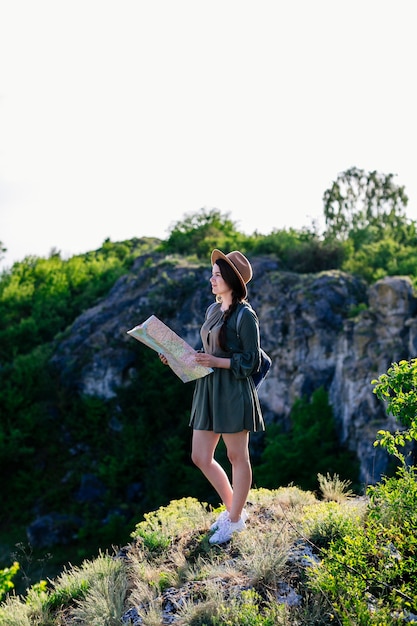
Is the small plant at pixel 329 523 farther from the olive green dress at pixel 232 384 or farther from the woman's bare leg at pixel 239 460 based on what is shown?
the olive green dress at pixel 232 384

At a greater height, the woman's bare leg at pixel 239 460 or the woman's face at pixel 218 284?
the woman's face at pixel 218 284

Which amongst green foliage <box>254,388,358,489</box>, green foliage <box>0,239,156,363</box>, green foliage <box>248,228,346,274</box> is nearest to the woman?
green foliage <box>254,388,358,489</box>

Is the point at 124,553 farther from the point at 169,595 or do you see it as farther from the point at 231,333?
the point at 231,333

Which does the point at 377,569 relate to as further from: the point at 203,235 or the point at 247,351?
the point at 203,235

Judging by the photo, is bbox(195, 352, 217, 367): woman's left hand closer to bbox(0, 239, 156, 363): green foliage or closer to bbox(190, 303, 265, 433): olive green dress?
bbox(190, 303, 265, 433): olive green dress

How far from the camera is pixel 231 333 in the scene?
4.86 meters

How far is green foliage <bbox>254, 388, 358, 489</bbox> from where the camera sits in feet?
60.4

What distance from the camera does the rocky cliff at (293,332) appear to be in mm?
18250

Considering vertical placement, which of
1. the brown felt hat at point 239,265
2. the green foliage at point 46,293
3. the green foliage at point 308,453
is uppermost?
the green foliage at point 46,293

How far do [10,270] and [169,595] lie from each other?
3094 centimetres

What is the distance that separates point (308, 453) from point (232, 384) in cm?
1459

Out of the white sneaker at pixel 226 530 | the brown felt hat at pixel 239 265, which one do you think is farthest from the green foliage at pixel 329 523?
the brown felt hat at pixel 239 265

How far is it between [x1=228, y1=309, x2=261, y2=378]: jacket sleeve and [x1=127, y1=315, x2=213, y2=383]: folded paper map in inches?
7.8

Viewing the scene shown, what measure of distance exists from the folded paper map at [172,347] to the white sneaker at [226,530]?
1.26 m
